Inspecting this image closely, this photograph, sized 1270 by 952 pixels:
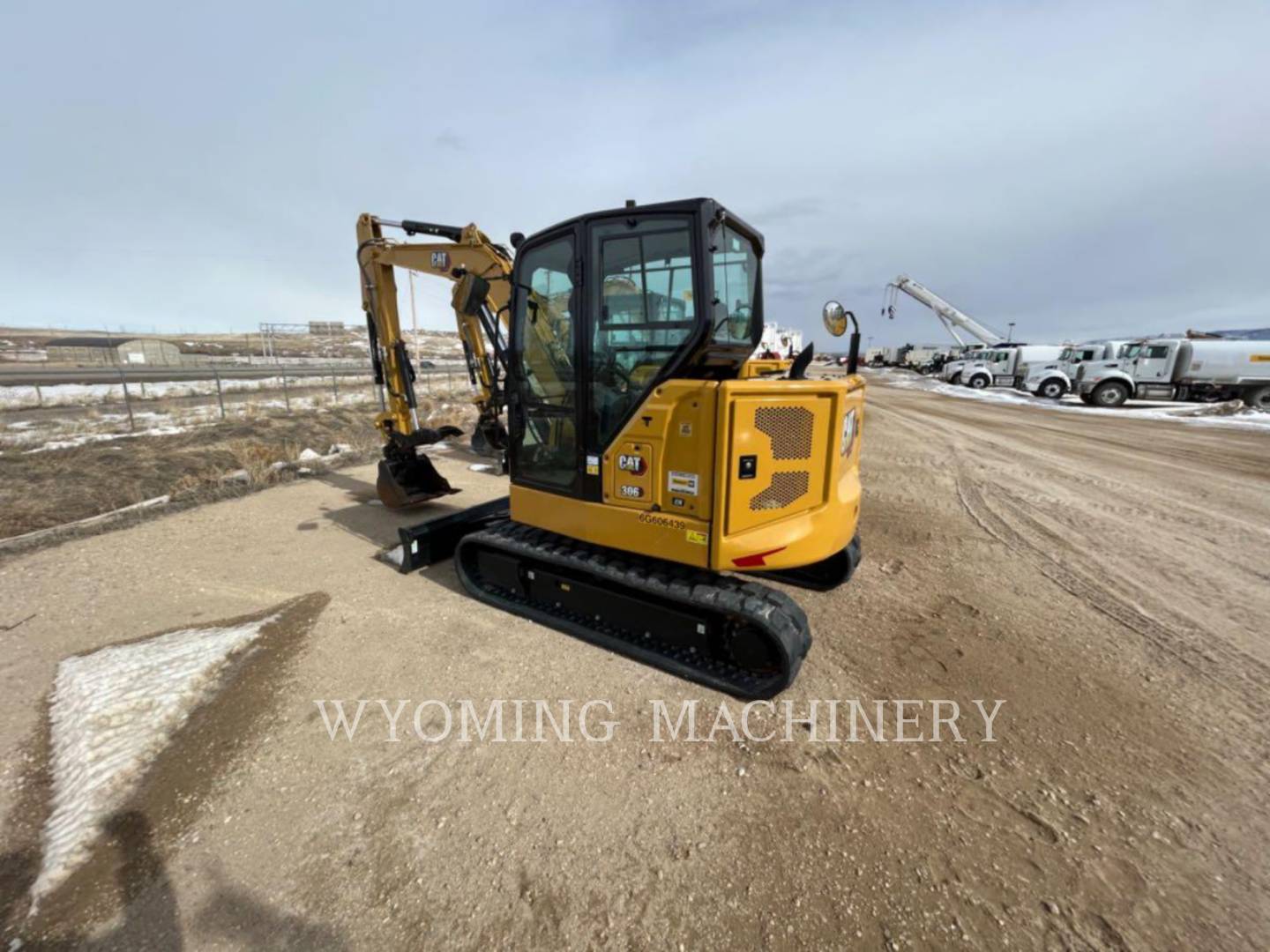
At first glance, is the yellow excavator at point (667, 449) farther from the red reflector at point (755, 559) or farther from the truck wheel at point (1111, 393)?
the truck wheel at point (1111, 393)

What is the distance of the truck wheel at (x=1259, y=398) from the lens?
65.6 feet

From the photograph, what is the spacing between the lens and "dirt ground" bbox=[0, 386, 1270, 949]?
1.97 m

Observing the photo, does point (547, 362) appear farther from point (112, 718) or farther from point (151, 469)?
point (151, 469)

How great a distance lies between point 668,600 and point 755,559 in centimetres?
67

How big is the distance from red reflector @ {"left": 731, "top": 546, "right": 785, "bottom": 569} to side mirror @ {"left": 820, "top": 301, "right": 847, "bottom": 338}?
1704 mm

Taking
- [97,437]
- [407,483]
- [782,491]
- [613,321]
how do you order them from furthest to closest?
[97,437] < [407,483] < [613,321] < [782,491]

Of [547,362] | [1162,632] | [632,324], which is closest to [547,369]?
[547,362]

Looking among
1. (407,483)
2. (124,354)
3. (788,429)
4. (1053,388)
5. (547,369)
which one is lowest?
(1053,388)

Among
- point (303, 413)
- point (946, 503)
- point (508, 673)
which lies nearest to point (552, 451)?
point (508, 673)

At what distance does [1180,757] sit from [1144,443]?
516 inches

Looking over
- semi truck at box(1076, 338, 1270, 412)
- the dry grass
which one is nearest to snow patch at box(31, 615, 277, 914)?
the dry grass

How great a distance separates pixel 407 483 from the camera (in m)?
6.88

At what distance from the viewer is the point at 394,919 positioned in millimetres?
1956

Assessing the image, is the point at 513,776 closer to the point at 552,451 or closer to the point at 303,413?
the point at 552,451
